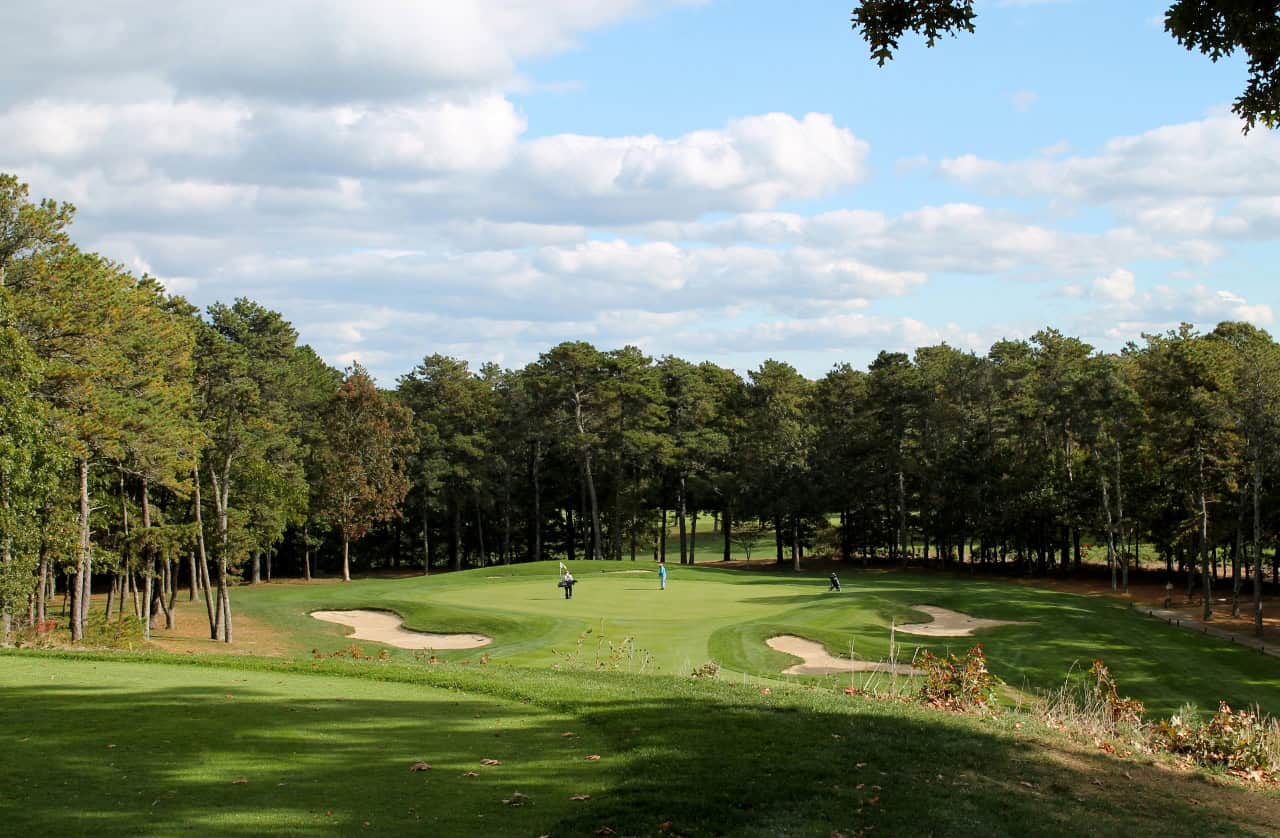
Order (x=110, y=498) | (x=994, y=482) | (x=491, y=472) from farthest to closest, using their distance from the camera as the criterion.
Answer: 1. (x=491, y=472)
2. (x=994, y=482)
3. (x=110, y=498)

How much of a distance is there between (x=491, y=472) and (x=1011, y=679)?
5054 centimetres

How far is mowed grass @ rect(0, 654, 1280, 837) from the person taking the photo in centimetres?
761

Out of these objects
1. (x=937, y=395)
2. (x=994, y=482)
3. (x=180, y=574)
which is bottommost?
(x=180, y=574)

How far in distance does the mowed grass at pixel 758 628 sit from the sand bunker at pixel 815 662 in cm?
41

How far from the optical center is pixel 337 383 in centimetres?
7725

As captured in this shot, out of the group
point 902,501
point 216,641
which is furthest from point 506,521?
point 216,641

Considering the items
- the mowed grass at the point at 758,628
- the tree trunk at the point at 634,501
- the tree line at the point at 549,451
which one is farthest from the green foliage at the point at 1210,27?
the tree trunk at the point at 634,501

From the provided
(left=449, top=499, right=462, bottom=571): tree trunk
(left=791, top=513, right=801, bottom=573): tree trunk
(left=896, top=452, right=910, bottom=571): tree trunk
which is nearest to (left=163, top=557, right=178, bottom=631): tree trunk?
(left=449, top=499, right=462, bottom=571): tree trunk

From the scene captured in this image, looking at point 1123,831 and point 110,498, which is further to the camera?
point 110,498

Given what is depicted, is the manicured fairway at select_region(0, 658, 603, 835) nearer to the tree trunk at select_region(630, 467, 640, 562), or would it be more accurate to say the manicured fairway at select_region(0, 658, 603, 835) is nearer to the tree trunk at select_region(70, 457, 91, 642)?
the tree trunk at select_region(70, 457, 91, 642)

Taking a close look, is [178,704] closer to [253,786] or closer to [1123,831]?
[253,786]

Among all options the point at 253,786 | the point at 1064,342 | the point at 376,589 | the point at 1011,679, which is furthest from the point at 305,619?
the point at 1064,342

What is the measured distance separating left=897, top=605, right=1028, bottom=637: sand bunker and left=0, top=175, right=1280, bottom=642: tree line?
1358cm

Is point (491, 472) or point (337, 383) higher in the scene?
point (337, 383)
